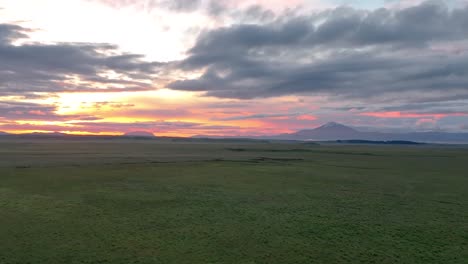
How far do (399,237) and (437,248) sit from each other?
163 cm

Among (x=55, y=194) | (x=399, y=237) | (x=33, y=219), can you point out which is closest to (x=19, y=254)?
(x=33, y=219)

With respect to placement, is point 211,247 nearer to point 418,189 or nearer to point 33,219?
point 33,219

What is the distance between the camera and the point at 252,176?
117 ft

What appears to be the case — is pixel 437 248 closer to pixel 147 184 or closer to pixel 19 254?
pixel 19 254

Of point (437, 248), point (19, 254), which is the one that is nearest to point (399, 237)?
point (437, 248)

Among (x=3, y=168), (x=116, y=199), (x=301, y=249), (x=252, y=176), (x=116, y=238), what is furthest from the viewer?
(x=3, y=168)

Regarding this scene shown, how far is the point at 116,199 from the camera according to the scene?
22516 millimetres

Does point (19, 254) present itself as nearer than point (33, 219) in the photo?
Yes

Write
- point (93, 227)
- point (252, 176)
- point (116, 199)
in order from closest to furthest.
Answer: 1. point (93, 227)
2. point (116, 199)
3. point (252, 176)

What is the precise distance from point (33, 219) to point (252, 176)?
865 inches

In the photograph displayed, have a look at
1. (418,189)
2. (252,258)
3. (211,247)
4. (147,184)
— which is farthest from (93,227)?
(418,189)

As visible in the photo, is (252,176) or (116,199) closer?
(116,199)

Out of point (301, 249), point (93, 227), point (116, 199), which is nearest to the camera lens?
point (301, 249)

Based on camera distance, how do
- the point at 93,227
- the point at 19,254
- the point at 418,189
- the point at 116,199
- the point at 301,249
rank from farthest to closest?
1. the point at 418,189
2. the point at 116,199
3. the point at 93,227
4. the point at 301,249
5. the point at 19,254
